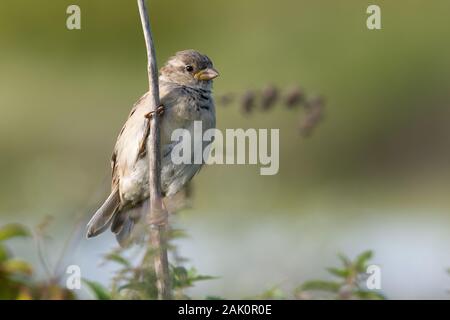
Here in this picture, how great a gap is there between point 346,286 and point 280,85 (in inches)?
211

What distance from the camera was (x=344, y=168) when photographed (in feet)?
26.8

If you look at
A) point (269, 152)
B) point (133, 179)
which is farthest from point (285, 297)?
point (269, 152)

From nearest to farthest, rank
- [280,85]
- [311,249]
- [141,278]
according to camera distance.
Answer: [141,278] < [311,249] < [280,85]

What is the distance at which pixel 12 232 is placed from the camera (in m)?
2.61

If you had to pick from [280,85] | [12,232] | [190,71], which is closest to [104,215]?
[190,71]

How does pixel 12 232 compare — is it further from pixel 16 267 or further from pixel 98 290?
pixel 98 290

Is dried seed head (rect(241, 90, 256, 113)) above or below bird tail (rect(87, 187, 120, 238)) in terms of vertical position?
above

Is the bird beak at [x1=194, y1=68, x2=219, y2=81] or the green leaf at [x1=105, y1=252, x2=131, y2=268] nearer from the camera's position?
the green leaf at [x1=105, y1=252, x2=131, y2=268]

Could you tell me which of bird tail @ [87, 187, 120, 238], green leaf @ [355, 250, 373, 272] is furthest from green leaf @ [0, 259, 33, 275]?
bird tail @ [87, 187, 120, 238]

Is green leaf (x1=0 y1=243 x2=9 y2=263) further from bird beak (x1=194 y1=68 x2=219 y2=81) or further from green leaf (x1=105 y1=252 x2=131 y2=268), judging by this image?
bird beak (x1=194 y1=68 x2=219 y2=81)

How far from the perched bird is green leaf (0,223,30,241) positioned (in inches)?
48.5

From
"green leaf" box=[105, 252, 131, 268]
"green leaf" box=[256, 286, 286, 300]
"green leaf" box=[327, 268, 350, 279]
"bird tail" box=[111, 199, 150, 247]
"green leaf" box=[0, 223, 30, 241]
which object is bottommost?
"green leaf" box=[256, 286, 286, 300]

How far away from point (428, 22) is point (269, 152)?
2.57 meters

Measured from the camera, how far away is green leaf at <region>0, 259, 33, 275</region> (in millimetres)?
2584
